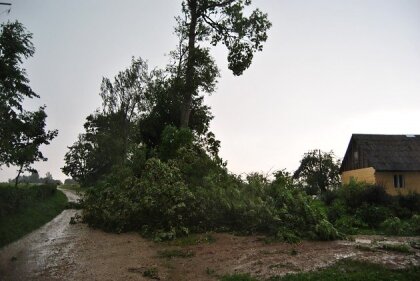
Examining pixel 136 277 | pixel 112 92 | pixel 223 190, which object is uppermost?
pixel 112 92

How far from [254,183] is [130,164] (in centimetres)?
806

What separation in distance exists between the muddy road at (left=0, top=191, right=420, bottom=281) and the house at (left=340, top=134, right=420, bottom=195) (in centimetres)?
2322

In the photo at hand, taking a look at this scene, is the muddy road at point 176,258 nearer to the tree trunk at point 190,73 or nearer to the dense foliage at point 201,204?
the dense foliage at point 201,204

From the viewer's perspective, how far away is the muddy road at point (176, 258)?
880 centimetres

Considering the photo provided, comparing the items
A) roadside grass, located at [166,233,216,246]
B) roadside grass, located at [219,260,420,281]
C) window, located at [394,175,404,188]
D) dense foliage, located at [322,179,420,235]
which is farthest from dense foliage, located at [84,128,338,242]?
window, located at [394,175,404,188]

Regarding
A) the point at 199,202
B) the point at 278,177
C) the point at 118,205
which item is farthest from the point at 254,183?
the point at 118,205

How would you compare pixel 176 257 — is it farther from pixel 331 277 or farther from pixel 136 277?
pixel 331 277

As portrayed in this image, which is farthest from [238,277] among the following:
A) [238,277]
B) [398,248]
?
[398,248]

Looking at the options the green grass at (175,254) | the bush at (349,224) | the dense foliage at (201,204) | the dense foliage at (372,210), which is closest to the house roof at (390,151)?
the dense foliage at (372,210)

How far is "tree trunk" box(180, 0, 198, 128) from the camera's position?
21869 mm

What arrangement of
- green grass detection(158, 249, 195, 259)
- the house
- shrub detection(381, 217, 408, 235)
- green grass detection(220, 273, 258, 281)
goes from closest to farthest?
1. green grass detection(220, 273, 258, 281)
2. green grass detection(158, 249, 195, 259)
3. shrub detection(381, 217, 408, 235)
4. the house

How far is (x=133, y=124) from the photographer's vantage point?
40688mm

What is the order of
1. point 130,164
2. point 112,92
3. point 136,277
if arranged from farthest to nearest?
point 112,92, point 130,164, point 136,277

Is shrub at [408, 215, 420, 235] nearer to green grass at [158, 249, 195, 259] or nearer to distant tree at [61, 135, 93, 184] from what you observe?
green grass at [158, 249, 195, 259]
